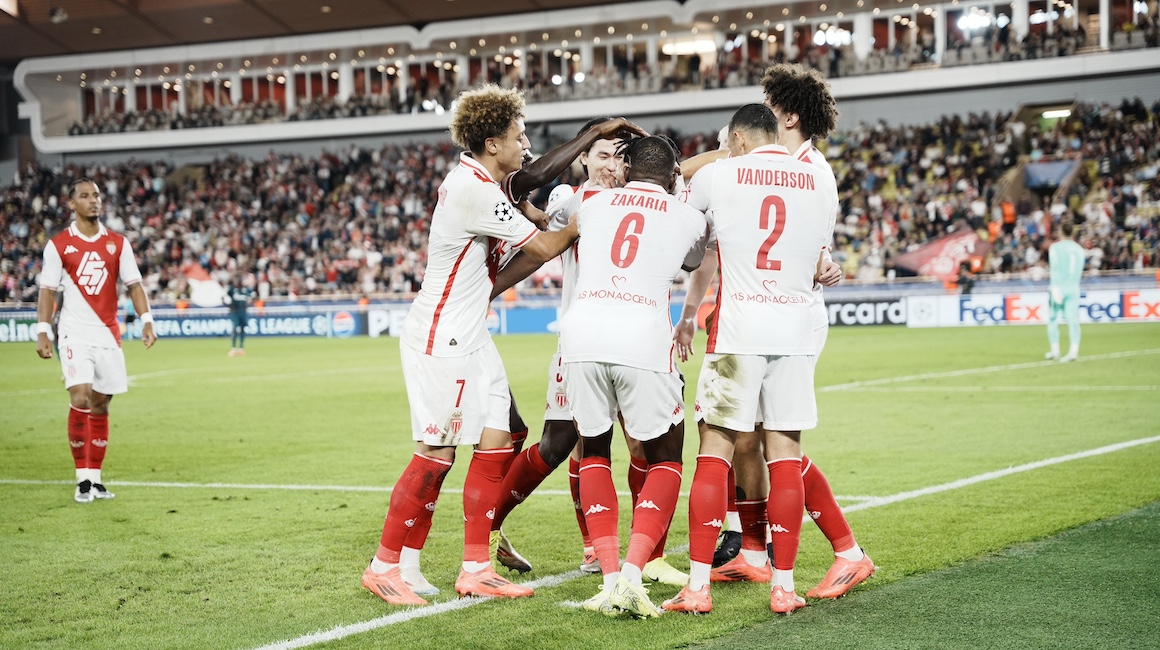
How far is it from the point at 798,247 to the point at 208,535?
14.0 ft

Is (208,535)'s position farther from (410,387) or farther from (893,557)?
(893,557)

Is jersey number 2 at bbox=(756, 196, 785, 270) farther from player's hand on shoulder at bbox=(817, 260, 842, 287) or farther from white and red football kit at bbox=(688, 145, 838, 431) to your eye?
player's hand on shoulder at bbox=(817, 260, 842, 287)

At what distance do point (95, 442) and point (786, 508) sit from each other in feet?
19.8

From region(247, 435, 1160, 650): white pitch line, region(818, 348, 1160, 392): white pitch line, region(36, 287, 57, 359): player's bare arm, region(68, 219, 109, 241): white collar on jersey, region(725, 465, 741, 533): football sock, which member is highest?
region(68, 219, 109, 241): white collar on jersey

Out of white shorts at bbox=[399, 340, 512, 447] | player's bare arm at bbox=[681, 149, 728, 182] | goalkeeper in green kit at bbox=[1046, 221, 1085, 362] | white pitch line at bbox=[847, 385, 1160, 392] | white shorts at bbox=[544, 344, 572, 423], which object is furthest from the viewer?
goalkeeper in green kit at bbox=[1046, 221, 1085, 362]

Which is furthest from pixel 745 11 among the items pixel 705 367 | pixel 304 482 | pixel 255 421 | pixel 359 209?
pixel 705 367

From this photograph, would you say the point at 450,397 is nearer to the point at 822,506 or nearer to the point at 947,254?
the point at 822,506

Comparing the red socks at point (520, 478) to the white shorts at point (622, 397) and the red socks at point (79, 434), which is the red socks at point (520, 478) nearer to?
the white shorts at point (622, 397)

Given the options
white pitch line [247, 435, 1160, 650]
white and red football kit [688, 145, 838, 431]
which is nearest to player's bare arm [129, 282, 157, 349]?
white pitch line [247, 435, 1160, 650]

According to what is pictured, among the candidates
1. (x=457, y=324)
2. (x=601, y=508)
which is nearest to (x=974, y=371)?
(x=601, y=508)

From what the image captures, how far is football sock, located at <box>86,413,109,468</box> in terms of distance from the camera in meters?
8.98

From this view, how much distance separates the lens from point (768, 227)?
533 cm

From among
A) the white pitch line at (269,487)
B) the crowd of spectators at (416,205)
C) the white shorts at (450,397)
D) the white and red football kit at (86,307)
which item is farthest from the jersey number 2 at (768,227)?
the crowd of spectators at (416,205)

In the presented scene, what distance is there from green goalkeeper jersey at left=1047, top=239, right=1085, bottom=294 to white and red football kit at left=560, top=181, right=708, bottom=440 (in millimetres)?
15757
